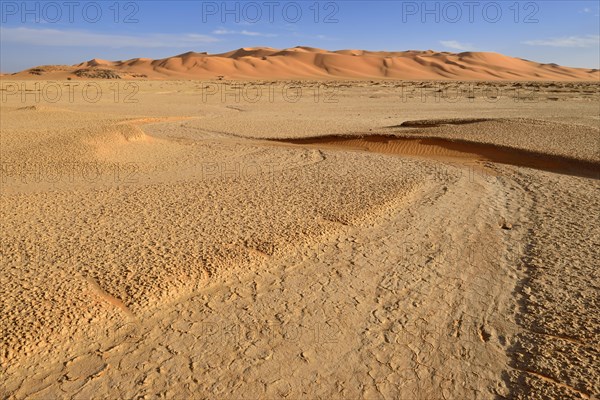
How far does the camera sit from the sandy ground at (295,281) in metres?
2.41

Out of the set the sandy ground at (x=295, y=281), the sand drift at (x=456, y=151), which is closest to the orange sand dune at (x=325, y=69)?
the sand drift at (x=456, y=151)

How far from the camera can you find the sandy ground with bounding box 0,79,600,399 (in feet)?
7.92

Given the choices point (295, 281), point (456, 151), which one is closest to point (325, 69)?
point (456, 151)

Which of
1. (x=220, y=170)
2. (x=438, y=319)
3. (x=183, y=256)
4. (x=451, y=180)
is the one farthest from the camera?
(x=220, y=170)

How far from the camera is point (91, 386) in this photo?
2289 mm

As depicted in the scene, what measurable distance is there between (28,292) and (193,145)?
624 centimetres

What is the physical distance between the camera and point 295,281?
3.38 metres

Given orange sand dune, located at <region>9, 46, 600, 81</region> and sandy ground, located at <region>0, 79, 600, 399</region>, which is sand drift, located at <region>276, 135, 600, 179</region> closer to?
sandy ground, located at <region>0, 79, 600, 399</region>

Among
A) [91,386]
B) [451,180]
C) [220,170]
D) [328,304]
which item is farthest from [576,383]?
[220,170]

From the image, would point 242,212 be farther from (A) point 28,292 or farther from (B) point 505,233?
(B) point 505,233

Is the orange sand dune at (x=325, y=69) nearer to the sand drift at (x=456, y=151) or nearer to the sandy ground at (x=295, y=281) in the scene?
the sand drift at (x=456, y=151)

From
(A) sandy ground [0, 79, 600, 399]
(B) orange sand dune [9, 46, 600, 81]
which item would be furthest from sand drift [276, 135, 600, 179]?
(B) orange sand dune [9, 46, 600, 81]

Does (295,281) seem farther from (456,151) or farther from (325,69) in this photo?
(325,69)

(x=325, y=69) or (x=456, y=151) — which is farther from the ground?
(x=325, y=69)
